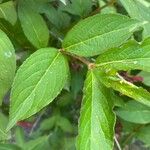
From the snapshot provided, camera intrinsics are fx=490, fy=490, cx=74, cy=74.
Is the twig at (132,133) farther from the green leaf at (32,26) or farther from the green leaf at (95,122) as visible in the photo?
the green leaf at (95,122)

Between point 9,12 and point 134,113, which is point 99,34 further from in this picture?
point 134,113

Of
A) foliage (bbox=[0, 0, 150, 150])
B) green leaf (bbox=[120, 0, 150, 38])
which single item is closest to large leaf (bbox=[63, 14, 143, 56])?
foliage (bbox=[0, 0, 150, 150])

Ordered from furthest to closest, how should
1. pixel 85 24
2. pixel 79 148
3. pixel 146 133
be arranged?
pixel 146 133
pixel 85 24
pixel 79 148

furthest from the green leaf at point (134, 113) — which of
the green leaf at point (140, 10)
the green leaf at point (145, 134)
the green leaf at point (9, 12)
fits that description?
the green leaf at point (9, 12)

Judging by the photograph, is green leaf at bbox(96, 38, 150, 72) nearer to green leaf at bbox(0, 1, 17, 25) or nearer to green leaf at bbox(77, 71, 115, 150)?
green leaf at bbox(77, 71, 115, 150)

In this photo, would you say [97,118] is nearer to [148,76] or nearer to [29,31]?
[29,31]

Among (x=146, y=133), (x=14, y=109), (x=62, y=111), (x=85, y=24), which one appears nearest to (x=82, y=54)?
(x=85, y=24)
